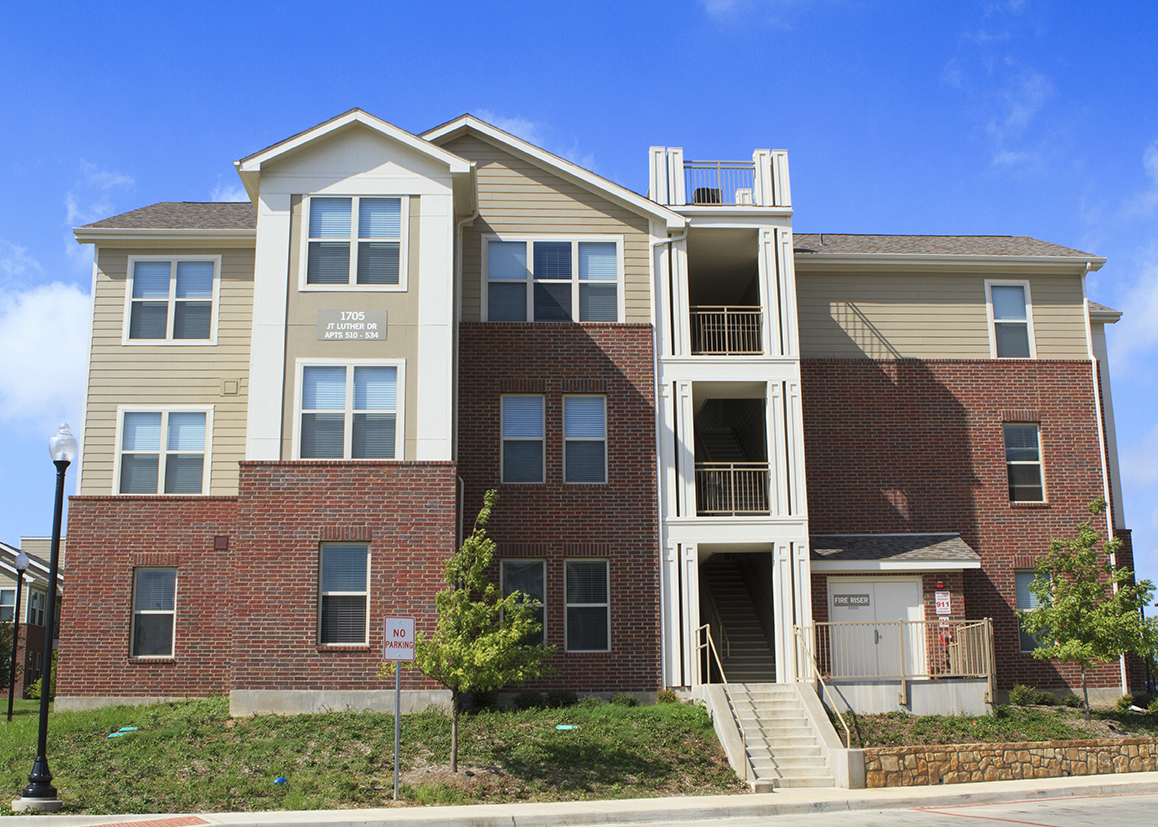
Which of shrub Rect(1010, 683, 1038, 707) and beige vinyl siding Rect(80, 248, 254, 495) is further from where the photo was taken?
shrub Rect(1010, 683, 1038, 707)

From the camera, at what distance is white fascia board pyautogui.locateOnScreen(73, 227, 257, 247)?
21938mm

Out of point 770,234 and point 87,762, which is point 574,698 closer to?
point 87,762

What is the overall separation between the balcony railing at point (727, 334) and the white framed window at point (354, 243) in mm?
6593

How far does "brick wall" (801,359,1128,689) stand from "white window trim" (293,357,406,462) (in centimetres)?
949

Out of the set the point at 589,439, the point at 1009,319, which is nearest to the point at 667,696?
the point at 589,439

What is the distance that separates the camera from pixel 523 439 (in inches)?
866

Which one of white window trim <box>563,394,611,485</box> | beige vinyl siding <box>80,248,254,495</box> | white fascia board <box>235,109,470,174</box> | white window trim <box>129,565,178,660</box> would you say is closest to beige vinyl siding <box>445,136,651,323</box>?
white window trim <box>563,394,611,485</box>

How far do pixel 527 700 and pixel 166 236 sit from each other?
11932 mm

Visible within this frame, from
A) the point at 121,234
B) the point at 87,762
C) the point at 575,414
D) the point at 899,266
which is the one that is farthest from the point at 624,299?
the point at 87,762

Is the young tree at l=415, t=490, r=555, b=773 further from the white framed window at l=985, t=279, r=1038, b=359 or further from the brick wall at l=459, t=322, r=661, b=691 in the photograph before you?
the white framed window at l=985, t=279, r=1038, b=359

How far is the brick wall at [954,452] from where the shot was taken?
23750mm

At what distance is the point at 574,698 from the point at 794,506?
19.0 ft

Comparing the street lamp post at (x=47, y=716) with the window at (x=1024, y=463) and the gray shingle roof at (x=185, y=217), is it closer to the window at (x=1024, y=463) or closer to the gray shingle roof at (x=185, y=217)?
the gray shingle roof at (x=185, y=217)

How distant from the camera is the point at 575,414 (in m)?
22.2
